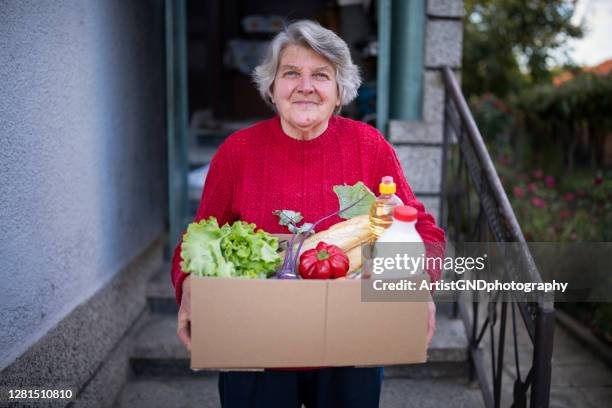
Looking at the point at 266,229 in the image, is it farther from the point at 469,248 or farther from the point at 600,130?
the point at 600,130

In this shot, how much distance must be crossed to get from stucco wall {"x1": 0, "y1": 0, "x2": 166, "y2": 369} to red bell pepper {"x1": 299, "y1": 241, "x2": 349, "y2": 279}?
4.13 feet

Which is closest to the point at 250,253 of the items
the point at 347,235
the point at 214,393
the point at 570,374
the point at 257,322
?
the point at 257,322

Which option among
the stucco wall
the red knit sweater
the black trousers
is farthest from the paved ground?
the stucco wall

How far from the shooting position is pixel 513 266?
8.27 ft

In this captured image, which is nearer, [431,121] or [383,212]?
[383,212]

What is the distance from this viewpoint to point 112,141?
10.5ft

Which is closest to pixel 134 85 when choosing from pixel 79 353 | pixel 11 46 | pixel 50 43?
pixel 50 43

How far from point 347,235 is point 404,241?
0.65ft

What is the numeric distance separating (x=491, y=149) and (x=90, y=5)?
6.34m

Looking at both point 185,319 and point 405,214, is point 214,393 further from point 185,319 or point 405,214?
point 405,214

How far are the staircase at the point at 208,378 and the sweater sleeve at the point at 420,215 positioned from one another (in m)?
1.57

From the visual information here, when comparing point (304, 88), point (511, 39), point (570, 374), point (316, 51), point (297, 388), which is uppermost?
point (511, 39)

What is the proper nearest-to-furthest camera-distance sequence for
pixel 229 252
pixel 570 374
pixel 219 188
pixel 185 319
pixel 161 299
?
pixel 229 252, pixel 185 319, pixel 219 188, pixel 570 374, pixel 161 299

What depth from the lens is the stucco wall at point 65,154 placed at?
210 cm
